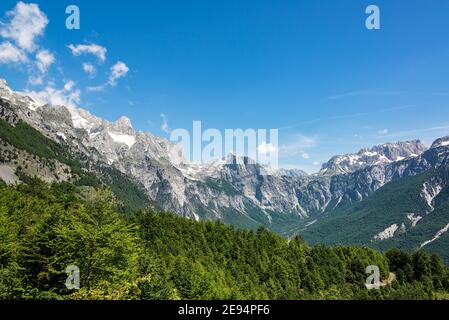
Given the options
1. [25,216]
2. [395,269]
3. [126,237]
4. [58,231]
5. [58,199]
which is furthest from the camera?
[395,269]

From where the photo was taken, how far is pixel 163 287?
4478 cm

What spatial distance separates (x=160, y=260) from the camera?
88.5 m

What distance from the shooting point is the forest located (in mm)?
38844

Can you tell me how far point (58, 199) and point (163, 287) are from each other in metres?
107

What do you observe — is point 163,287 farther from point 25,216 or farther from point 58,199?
point 58,199

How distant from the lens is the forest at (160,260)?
38844 mm
